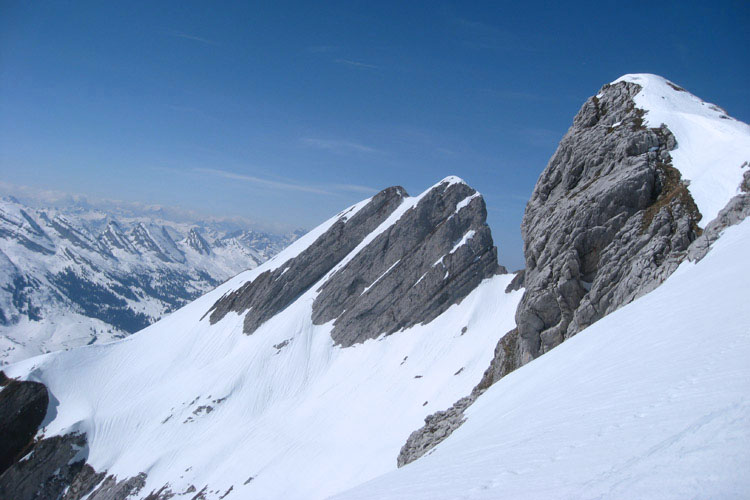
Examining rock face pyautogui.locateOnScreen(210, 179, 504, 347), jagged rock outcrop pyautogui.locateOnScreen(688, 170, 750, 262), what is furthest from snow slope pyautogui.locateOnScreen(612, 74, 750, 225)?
rock face pyautogui.locateOnScreen(210, 179, 504, 347)

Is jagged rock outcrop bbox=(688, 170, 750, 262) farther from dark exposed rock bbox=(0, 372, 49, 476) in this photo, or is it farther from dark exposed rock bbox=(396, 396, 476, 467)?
dark exposed rock bbox=(0, 372, 49, 476)

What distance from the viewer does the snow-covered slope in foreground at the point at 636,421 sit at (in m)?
5.90

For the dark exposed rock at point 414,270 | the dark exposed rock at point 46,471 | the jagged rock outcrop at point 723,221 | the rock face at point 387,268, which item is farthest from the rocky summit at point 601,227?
the dark exposed rock at point 46,471

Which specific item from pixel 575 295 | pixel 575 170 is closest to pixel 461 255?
pixel 575 170

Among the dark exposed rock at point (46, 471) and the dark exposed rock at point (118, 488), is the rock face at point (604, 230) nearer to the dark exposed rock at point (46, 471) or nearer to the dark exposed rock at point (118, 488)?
the dark exposed rock at point (118, 488)

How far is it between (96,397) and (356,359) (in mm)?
48256

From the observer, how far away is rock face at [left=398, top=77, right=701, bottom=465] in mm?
23516

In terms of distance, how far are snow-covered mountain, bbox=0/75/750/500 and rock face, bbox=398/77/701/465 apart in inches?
6.0

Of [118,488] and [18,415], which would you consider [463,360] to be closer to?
[118,488]

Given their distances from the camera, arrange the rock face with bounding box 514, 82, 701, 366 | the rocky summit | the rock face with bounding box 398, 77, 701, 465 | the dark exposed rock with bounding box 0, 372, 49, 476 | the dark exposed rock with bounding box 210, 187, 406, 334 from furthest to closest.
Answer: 1. the dark exposed rock with bounding box 210, 187, 406, 334
2. the dark exposed rock with bounding box 0, 372, 49, 476
3. the rock face with bounding box 514, 82, 701, 366
4. the rock face with bounding box 398, 77, 701, 465
5. the rocky summit

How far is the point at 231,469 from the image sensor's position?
162 ft

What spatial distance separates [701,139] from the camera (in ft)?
93.2

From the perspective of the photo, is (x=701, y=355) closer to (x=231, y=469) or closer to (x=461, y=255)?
(x=231, y=469)

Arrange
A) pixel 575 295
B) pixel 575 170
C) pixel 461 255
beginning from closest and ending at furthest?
pixel 575 295 → pixel 575 170 → pixel 461 255
